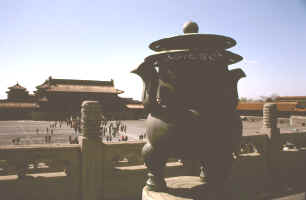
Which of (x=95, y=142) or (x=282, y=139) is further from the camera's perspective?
(x=282, y=139)

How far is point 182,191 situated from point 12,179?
14.1 ft

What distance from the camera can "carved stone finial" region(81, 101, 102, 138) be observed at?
19.6ft

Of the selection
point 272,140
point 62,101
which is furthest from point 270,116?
point 62,101

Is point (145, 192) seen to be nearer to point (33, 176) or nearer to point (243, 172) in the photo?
point (33, 176)

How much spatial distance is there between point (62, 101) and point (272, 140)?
34.2 m

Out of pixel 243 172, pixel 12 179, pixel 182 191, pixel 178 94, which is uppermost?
pixel 178 94

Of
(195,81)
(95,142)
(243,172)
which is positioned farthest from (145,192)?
(243,172)

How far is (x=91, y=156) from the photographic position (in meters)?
5.92

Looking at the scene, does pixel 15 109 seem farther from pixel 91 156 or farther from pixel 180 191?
pixel 180 191

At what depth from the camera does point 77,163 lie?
5.89m

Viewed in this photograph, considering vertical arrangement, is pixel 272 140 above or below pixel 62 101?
below

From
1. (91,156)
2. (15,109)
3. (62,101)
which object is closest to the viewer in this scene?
(91,156)

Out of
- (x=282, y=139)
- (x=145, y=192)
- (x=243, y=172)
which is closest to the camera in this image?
(x=145, y=192)

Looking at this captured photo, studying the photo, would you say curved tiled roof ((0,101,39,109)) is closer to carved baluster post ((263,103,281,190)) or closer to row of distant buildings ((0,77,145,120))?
row of distant buildings ((0,77,145,120))
